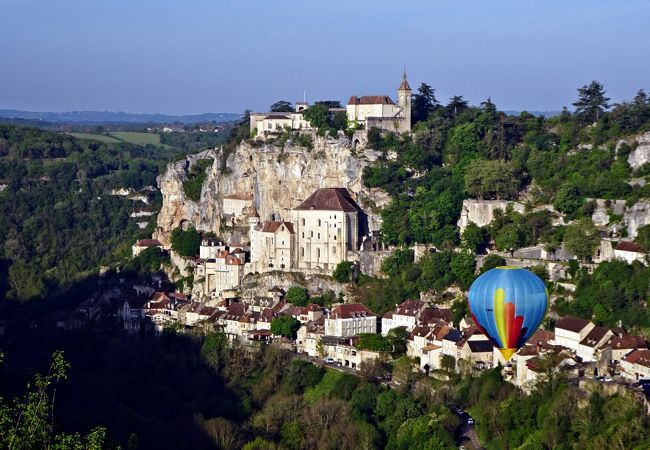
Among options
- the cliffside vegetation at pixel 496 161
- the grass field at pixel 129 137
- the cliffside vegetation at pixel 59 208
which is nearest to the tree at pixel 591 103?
the cliffside vegetation at pixel 496 161

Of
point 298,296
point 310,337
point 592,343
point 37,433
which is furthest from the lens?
point 298,296

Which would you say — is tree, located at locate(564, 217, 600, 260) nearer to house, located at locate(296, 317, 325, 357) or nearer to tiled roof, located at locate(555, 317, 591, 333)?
tiled roof, located at locate(555, 317, 591, 333)

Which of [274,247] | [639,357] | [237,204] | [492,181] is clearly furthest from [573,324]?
[237,204]

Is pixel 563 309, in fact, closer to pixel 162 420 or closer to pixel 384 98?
pixel 162 420

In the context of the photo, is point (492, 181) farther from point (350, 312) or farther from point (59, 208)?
point (59, 208)

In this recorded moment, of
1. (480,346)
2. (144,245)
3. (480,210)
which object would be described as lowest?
(480,346)
